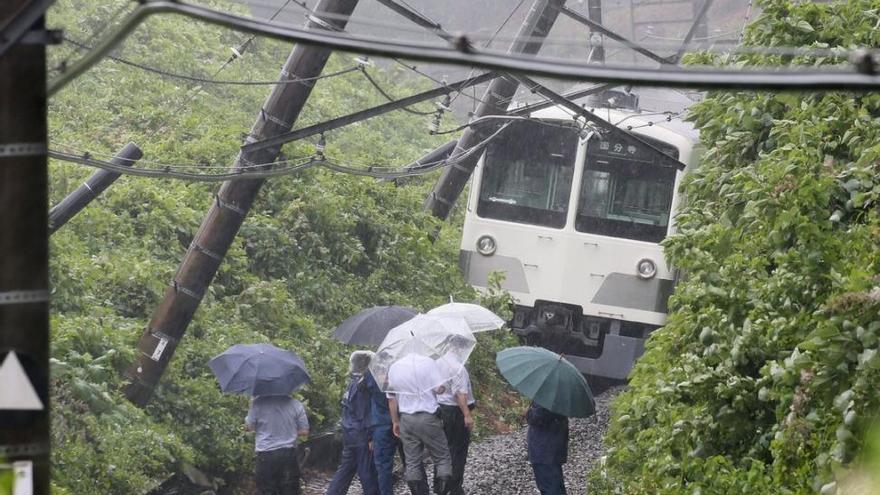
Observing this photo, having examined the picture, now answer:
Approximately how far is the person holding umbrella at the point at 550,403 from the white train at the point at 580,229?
4946mm

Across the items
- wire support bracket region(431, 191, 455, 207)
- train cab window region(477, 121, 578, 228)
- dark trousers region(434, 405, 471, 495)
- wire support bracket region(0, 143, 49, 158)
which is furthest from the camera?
wire support bracket region(431, 191, 455, 207)

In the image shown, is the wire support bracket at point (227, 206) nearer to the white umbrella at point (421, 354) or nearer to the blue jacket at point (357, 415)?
the white umbrella at point (421, 354)

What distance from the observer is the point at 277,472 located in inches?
383

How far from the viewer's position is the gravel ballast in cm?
1170

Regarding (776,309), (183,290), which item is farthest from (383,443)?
(776,309)

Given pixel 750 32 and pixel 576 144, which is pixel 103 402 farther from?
pixel 576 144

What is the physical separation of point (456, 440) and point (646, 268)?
5549 millimetres

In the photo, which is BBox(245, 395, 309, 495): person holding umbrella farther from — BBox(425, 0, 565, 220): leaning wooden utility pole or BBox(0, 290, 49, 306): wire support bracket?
BBox(0, 290, 49, 306): wire support bracket

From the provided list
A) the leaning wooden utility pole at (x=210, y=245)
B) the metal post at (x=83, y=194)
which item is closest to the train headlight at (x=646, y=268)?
the leaning wooden utility pole at (x=210, y=245)

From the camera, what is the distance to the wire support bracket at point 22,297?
15.1ft

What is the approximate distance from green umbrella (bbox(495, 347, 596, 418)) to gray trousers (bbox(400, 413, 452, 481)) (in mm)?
744

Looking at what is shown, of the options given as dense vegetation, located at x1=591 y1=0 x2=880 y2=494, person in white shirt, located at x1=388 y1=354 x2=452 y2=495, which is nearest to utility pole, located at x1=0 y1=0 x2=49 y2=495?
dense vegetation, located at x1=591 y1=0 x2=880 y2=494

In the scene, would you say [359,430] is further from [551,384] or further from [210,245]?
[210,245]

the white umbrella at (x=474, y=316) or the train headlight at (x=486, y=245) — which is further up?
the train headlight at (x=486, y=245)
